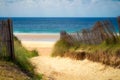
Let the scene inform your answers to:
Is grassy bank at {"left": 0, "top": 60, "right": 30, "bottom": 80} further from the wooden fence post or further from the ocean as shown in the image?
the ocean

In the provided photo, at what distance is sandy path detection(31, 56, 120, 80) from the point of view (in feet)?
37.4

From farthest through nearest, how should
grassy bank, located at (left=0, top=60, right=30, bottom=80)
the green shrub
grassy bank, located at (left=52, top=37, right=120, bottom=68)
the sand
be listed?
1. the green shrub
2. grassy bank, located at (left=52, top=37, right=120, bottom=68)
3. the sand
4. grassy bank, located at (left=0, top=60, right=30, bottom=80)

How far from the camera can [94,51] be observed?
45.0ft

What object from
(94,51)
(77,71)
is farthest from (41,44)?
(77,71)

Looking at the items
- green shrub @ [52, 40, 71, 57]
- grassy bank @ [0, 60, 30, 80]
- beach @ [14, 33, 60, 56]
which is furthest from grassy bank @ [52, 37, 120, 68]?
beach @ [14, 33, 60, 56]

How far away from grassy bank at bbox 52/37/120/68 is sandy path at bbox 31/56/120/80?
0.22 m

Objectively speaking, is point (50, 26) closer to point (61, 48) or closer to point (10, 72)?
point (61, 48)

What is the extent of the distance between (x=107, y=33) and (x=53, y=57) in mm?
3335

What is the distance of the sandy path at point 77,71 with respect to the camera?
Result: 11398mm

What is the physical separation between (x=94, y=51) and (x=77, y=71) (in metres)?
1.32

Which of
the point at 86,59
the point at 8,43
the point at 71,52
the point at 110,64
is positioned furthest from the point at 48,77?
the point at 71,52

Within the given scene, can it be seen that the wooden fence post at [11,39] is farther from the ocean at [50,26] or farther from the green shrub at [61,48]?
the ocean at [50,26]

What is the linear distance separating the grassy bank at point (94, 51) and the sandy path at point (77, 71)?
22 cm

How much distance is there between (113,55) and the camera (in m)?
12.5
